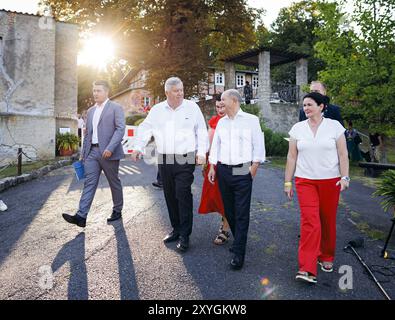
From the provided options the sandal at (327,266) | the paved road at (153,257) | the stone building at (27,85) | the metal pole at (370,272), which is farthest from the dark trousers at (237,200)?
the stone building at (27,85)

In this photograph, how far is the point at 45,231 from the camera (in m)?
5.03

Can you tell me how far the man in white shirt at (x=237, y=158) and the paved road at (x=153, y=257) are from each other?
0.54 metres

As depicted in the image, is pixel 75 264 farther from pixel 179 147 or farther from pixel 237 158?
pixel 237 158

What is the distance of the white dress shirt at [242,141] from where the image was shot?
3.88 m

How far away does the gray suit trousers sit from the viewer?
199 inches

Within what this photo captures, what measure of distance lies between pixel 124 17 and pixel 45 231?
697 inches

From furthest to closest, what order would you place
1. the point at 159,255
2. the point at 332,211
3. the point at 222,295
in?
the point at 159,255 < the point at 332,211 < the point at 222,295

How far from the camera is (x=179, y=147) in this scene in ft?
14.1

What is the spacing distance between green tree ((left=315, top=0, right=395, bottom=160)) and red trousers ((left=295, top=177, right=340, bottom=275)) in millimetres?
9917

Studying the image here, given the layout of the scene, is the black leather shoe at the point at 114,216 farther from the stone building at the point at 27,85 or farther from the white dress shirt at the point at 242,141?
the stone building at the point at 27,85

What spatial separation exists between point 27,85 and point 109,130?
11377 millimetres

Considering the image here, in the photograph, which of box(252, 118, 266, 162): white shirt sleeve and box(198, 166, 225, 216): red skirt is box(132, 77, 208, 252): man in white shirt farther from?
box(252, 118, 266, 162): white shirt sleeve
